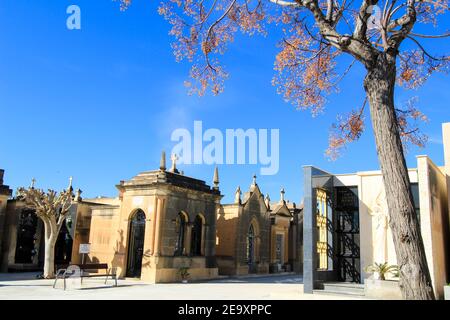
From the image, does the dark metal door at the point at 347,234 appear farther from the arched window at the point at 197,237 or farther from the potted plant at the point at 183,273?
the arched window at the point at 197,237

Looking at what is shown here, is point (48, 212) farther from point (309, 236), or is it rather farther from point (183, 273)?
point (309, 236)

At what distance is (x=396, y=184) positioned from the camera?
530 centimetres

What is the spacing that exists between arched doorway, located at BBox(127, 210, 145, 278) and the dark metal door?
942cm

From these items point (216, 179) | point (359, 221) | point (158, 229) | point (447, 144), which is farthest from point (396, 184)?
point (216, 179)

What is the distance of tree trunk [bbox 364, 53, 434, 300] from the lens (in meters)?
4.99

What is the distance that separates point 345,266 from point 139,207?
9790 millimetres

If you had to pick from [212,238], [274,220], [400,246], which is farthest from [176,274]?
[400,246]

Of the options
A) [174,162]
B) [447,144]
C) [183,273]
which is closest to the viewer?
[447,144]

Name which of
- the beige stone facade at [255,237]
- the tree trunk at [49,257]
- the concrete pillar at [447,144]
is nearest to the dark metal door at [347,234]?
the concrete pillar at [447,144]

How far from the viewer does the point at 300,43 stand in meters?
9.03

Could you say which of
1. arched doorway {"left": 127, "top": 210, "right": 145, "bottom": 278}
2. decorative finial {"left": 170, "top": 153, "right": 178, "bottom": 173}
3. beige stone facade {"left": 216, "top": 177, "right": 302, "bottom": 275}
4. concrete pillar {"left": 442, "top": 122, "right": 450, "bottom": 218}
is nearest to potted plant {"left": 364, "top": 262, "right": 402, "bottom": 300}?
concrete pillar {"left": 442, "top": 122, "right": 450, "bottom": 218}

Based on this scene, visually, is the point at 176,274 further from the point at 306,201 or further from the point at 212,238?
the point at 306,201

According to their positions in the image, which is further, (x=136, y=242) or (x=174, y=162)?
(x=174, y=162)

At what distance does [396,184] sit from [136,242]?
55.9ft
